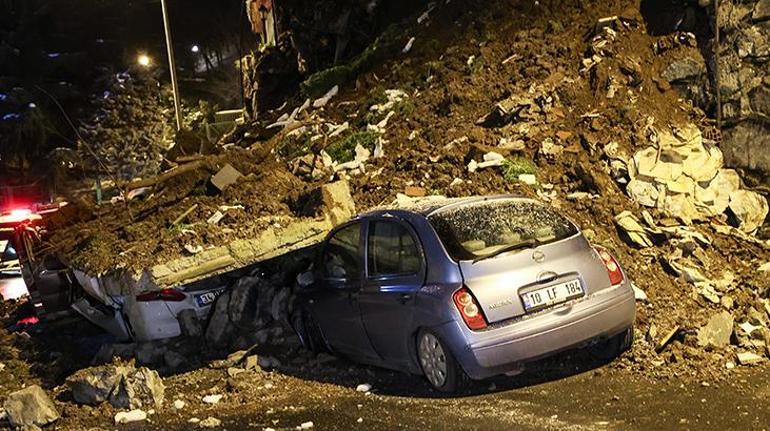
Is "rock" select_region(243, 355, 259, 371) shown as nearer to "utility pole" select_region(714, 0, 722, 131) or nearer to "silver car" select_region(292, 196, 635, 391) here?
"silver car" select_region(292, 196, 635, 391)

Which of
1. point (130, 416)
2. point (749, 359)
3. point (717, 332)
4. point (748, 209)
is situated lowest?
point (749, 359)

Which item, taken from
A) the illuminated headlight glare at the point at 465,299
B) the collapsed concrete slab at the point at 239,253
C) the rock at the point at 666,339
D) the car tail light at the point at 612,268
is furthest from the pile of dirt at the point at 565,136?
the illuminated headlight glare at the point at 465,299

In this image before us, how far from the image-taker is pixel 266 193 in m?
8.67

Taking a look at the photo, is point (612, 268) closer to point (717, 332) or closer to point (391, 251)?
point (717, 332)

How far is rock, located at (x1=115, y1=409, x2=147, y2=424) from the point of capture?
235 inches

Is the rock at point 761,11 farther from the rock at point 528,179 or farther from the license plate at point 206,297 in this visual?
the license plate at point 206,297

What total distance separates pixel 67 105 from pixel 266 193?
41.6m

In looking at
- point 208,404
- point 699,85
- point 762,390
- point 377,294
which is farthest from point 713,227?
point 208,404

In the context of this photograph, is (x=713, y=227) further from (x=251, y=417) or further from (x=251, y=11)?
(x=251, y=11)

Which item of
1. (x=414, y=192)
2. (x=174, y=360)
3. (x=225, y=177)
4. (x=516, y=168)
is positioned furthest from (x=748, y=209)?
(x=174, y=360)

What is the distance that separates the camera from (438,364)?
5605mm

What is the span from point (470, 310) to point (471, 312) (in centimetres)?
2

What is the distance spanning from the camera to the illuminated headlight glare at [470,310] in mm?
5219

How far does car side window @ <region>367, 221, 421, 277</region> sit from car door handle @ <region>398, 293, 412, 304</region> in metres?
0.18
